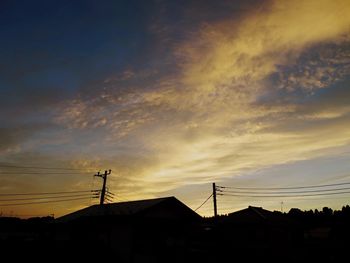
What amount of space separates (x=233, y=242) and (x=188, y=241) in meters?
8.91

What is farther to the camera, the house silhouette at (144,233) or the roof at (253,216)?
the roof at (253,216)

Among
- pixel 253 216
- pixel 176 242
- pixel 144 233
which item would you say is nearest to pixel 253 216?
pixel 253 216

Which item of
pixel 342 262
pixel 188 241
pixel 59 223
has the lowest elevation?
pixel 342 262

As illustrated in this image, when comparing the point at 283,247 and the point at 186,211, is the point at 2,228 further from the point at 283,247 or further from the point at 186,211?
the point at 283,247

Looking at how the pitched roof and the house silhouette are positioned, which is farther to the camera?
the pitched roof

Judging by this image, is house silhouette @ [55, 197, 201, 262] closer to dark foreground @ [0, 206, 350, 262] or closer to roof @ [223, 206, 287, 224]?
dark foreground @ [0, 206, 350, 262]

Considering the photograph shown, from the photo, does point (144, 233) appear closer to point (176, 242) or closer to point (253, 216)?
point (176, 242)

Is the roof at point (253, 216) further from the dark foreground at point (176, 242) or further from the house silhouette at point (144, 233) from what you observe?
the house silhouette at point (144, 233)

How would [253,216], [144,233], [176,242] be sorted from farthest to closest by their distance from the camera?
[253,216] → [176,242] → [144,233]

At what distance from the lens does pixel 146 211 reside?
26.2 m

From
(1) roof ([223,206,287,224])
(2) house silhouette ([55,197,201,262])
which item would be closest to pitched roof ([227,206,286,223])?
(1) roof ([223,206,287,224])

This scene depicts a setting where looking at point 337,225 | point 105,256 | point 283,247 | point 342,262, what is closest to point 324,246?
point 283,247

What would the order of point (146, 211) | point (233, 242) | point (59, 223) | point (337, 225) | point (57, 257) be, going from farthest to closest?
point (337, 225) < point (233, 242) < point (59, 223) < point (146, 211) < point (57, 257)

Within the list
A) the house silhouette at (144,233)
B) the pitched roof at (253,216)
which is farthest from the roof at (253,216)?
the house silhouette at (144,233)
